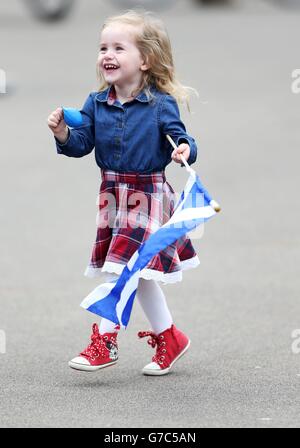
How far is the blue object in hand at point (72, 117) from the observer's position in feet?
16.0

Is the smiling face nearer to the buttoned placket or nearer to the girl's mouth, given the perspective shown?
the girl's mouth

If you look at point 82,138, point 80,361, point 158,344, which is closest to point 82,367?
point 80,361

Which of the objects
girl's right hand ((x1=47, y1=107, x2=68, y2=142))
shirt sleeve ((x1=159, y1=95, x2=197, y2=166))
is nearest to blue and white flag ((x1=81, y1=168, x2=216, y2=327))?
shirt sleeve ((x1=159, y1=95, x2=197, y2=166))

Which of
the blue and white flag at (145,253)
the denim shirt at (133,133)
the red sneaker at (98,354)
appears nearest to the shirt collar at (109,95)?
the denim shirt at (133,133)

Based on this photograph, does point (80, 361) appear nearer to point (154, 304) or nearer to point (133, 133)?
point (154, 304)

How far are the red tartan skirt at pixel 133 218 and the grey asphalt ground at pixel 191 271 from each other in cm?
A: 49

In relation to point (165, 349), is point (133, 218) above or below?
above

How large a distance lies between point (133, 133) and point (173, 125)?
6.6 inches

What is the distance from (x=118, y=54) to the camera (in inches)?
195

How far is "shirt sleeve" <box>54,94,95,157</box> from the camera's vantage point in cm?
496

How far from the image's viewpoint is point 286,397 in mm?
4746
